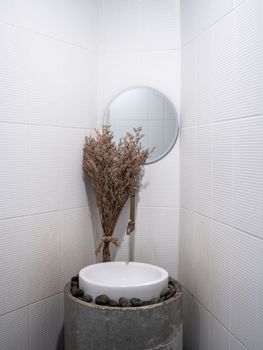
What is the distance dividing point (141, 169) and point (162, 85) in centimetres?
42

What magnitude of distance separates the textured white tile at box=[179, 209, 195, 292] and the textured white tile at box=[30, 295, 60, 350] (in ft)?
1.93

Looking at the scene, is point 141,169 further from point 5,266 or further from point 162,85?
point 5,266

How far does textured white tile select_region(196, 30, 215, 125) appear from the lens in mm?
1288

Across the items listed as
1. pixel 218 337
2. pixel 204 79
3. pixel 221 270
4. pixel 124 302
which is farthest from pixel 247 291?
pixel 204 79

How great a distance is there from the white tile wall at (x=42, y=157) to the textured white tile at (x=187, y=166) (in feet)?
1.51

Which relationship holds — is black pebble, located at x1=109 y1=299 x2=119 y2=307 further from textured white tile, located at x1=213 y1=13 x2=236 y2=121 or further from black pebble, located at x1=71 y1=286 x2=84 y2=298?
textured white tile, located at x1=213 y1=13 x2=236 y2=121

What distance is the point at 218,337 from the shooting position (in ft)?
4.01

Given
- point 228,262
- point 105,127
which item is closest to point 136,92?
point 105,127

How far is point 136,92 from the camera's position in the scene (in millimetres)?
1622

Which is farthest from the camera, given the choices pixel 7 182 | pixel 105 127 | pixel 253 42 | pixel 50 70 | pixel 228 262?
pixel 105 127

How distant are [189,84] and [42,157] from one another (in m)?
0.72

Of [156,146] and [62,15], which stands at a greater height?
[62,15]

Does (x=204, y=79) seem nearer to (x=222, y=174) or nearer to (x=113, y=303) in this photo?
Result: (x=222, y=174)

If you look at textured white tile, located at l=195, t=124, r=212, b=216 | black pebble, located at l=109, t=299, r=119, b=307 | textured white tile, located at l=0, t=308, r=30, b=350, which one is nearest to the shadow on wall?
textured white tile, located at l=0, t=308, r=30, b=350
